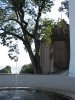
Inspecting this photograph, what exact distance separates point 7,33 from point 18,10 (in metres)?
1.93

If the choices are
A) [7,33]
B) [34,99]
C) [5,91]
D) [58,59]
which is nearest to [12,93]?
[5,91]

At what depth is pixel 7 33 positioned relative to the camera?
25453 millimetres

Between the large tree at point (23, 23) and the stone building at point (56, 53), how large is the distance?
6.30ft

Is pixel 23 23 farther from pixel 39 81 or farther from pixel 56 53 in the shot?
pixel 39 81

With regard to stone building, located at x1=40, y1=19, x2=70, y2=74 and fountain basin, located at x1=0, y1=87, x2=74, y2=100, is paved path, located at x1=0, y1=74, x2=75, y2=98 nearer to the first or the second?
fountain basin, located at x1=0, y1=87, x2=74, y2=100

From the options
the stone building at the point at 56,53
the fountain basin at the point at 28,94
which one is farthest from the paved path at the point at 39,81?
the stone building at the point at 56,53

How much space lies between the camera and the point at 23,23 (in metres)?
26.0

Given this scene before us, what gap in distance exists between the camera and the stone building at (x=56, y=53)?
91.4 ft

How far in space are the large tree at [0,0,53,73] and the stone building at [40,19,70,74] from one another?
192cm

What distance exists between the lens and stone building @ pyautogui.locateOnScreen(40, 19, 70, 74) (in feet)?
91.4

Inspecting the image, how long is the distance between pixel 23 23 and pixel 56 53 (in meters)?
4.40

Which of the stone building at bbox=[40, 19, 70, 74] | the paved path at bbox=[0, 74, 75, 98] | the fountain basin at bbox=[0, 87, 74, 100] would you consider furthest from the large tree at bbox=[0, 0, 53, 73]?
the fountain basin at bbox=[0, 87, 74, 100]

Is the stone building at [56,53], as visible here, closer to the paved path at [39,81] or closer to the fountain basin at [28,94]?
the paved path at [39,81]

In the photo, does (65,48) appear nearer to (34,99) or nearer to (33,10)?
(33,10)
